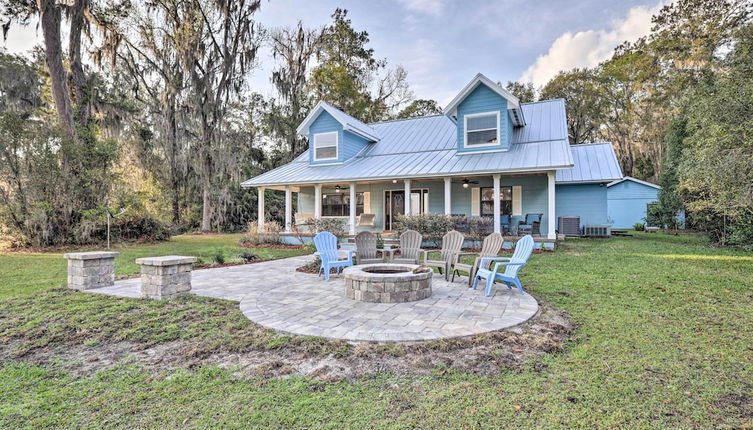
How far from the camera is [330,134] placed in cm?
1514

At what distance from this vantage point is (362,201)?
15.8 m

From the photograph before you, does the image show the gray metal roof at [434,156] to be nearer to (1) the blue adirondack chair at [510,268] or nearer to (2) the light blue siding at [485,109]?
(2) the light blue siding at [485,109]

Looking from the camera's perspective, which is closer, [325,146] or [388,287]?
[388,287]

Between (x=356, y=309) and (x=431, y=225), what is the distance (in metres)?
6.91

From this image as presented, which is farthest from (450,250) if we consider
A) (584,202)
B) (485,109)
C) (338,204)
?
(584,202)

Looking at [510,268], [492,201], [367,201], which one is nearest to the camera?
[510,268]

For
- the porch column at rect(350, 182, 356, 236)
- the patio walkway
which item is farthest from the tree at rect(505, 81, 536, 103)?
the patio walkway

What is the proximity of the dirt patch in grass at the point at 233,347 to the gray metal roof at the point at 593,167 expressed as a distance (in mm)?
11159

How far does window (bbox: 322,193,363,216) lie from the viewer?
15969mm

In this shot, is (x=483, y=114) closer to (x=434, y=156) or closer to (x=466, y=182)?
(x=434, y=156)

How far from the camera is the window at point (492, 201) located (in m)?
13.4

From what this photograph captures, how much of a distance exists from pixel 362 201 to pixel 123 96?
14260 mm

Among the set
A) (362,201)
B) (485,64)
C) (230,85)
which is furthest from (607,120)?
(230,85)

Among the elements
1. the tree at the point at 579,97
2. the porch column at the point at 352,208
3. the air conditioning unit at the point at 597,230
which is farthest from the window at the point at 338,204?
the tree at the point at 579,97
